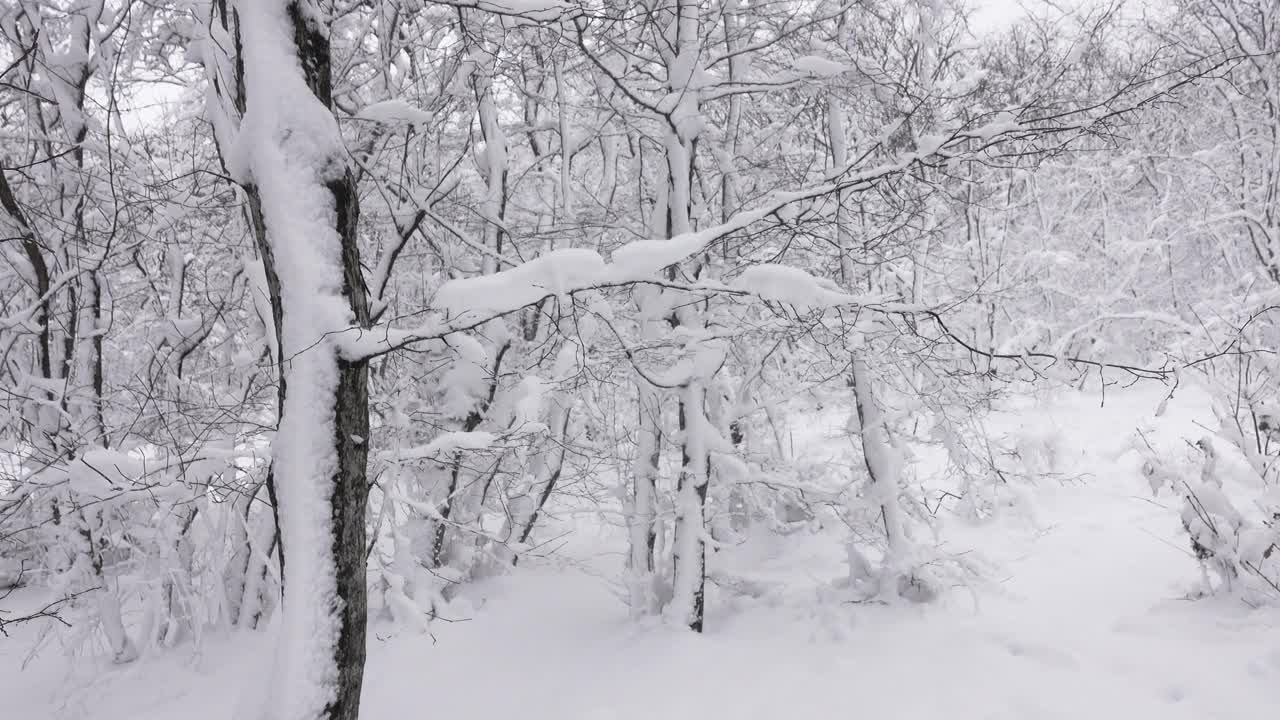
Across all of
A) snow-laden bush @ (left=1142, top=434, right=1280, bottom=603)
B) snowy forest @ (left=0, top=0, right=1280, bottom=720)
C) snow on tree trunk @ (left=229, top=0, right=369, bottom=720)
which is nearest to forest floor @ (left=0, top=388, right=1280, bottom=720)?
snowy forest @ (left=0, top=0, right=1280, bottom=720)

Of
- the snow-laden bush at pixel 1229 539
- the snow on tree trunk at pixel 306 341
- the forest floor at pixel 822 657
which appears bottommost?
the forest floor at pixel 822 657

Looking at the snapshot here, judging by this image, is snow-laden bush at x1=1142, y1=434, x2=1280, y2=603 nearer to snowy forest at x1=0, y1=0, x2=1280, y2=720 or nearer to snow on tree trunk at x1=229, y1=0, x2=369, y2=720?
snowy forest at x1=0, y1=0, x2=1280, y2=720

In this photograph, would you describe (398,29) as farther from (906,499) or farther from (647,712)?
(906,499)

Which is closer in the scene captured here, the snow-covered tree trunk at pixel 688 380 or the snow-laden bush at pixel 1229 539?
the snow-laden bush at pixel 1229 539

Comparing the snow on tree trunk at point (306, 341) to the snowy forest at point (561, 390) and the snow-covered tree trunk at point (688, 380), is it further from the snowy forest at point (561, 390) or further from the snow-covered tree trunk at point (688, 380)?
the snow-covered tree trunk at point (688, 380)

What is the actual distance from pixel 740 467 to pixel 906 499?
1.64 metres

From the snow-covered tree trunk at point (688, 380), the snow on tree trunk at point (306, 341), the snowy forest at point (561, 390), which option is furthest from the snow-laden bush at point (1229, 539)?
the snow on tree trunk at point (306, 341)

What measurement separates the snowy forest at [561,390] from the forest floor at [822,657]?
0.04m

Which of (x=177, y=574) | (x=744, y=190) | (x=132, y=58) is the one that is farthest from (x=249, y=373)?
(x=744, y=190)

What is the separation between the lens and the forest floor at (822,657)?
3885mm

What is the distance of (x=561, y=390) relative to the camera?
521 cm

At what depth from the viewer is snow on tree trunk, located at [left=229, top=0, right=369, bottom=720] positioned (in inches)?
94.9

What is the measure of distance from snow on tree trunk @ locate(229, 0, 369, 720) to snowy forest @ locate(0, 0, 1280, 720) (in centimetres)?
1

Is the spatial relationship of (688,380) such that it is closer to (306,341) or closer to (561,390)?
(561,390)
